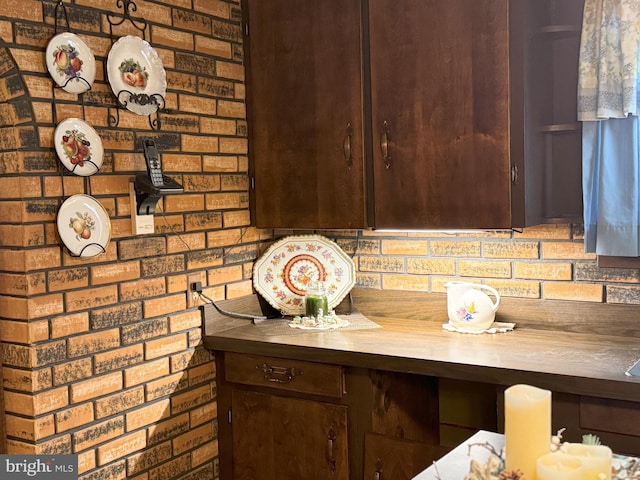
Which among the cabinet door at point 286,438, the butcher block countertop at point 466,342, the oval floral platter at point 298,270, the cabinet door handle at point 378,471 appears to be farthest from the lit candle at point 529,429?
the oval floral platter at point 298,270

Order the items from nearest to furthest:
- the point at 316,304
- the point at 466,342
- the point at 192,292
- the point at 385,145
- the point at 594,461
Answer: the point at 594,461 → the point at 466,342 → the point at 385,145 → the point at 192,292 → the point at 316,304

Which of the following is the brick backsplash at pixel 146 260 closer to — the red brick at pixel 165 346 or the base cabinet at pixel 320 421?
the red brick at pixel 165 346

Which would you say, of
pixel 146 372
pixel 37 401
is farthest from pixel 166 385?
pixel 37 401

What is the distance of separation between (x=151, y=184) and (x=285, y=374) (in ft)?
2.72

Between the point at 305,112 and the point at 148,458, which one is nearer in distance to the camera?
the point at 148,458

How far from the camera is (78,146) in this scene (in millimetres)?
2322

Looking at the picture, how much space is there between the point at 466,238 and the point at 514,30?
82 cm

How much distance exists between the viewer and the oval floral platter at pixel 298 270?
10.1 feet

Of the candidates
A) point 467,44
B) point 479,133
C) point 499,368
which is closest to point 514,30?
point 467,44

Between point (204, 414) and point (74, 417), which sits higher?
point (74, 417)

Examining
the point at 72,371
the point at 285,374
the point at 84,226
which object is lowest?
the point at 285,374

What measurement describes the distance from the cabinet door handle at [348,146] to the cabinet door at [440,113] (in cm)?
9

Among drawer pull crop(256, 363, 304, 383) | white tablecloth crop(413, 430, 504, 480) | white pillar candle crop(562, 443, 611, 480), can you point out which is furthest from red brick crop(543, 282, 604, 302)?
white pillar candle crop(562, 443, 611, 480)

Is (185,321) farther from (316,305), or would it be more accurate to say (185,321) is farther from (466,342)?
(466,342)
